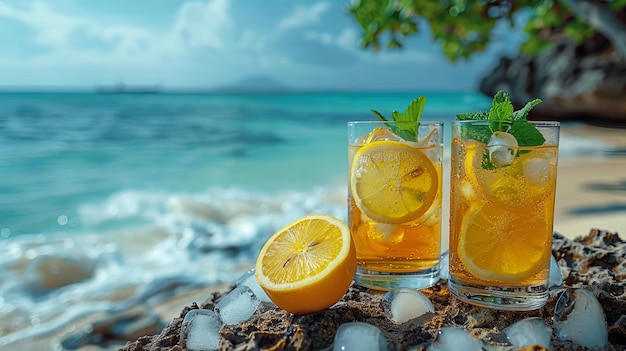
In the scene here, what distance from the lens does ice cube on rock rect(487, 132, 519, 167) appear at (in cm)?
150

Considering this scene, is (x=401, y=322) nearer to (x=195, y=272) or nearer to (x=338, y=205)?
(x=195, y=272)

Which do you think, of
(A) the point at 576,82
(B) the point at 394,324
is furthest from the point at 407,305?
(A) the point at 576,82

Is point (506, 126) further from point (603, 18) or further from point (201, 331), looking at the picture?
point (603, 18)

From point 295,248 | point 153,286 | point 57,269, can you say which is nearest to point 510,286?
point 295,248

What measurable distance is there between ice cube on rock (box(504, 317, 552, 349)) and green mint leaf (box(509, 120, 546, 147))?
0.47 m

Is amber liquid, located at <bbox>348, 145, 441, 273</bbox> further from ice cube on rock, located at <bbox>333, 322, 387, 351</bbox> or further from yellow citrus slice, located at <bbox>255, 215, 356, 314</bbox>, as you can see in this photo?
ice cube on rock, located at <bbox>333, 322, 387, 351</bbox>

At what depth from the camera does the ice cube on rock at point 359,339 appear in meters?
1.27

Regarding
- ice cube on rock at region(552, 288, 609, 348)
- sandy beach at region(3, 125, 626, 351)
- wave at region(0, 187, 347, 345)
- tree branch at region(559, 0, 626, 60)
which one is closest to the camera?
ice cube on rock at region(552, 288, 609, 348)

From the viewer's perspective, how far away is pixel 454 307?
161cm

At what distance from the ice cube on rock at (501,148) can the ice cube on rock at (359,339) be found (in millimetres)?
585

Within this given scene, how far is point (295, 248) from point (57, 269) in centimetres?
433

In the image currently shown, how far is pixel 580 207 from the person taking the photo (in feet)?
16.9

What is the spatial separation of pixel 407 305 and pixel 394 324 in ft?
0.25

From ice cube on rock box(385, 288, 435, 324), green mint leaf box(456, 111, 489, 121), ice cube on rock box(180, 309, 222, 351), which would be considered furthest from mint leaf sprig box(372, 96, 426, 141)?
ice cube on rock box(180, 309, 222, 351)
